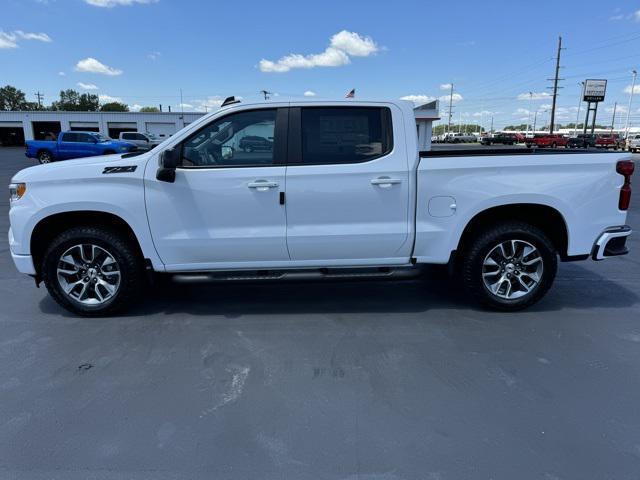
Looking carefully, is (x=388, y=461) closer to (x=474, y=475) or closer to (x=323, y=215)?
(x=474, y=475)

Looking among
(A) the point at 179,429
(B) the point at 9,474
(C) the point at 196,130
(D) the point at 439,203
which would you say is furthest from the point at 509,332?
(B) the point at 9,474

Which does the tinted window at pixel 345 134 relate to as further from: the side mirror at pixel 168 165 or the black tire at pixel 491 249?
the black tire at pixel 491 249

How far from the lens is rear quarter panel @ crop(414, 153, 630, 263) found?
13.4 feet

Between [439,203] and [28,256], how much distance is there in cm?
379

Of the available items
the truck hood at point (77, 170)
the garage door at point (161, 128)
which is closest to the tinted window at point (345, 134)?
the truck hood at point (77, 170)

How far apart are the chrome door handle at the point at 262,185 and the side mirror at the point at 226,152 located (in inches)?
13.2

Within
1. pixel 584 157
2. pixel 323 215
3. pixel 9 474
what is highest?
pixel 584 157

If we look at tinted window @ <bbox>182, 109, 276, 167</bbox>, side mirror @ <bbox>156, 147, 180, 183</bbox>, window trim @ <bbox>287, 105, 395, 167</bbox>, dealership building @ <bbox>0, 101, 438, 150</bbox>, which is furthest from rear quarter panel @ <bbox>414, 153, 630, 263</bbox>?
dealership building @ <bbox>0, 101, 438, 150</bbox>

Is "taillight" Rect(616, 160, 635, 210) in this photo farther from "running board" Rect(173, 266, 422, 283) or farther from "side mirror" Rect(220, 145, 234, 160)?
"side mirror" Rect(220, 145, 234, 160)

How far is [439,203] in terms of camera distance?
13.5 ft

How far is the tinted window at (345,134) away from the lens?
160 inches

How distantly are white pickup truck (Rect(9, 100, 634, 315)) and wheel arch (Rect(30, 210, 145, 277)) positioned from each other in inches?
0.6

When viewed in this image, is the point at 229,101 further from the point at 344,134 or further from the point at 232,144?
the point at 344,134

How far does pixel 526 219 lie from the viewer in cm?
444
